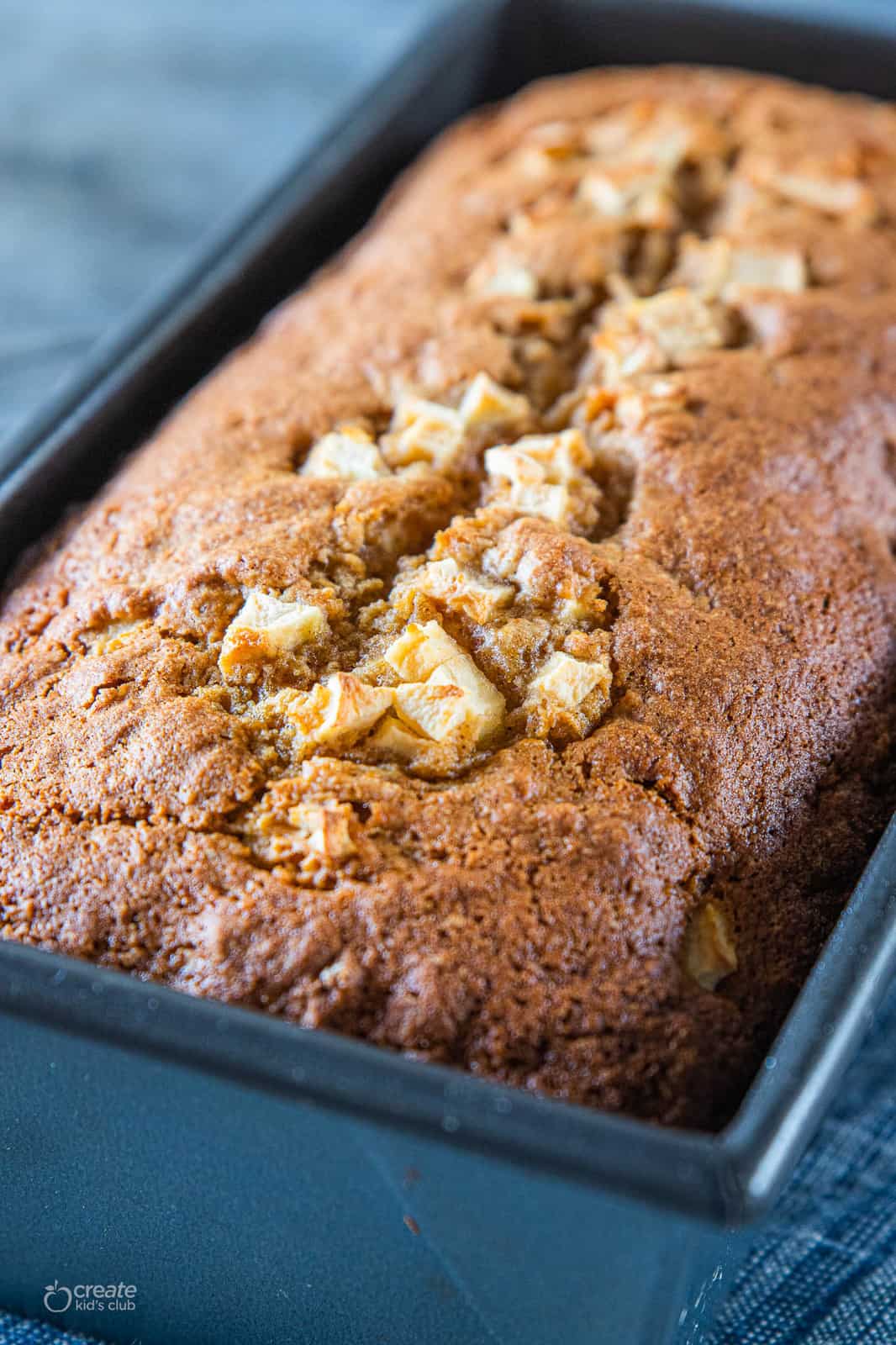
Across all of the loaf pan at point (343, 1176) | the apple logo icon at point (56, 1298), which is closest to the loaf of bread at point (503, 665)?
the loaf pan at point (343, 1176)

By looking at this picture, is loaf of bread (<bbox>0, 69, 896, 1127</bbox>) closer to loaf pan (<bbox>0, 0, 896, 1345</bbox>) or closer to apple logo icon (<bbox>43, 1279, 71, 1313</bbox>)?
loaf pan (<bbox>0, 0, 896, 1345</bbox>)

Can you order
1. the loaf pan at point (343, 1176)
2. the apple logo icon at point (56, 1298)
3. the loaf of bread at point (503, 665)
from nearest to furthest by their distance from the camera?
the loaf pan at point (343, 1176) → the loaf of bread at point (503, 665) → the apple logo icon at point (56, 1298)

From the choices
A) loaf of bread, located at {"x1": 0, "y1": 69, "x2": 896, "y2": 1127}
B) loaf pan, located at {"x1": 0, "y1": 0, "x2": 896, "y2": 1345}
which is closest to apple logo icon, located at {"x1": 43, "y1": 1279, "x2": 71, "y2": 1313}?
loaf pan, located at {"x1": 0, "y1": 0, "x2": 896, "y2": 1345}

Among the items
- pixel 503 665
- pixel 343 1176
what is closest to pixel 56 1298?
pixel 343 1176

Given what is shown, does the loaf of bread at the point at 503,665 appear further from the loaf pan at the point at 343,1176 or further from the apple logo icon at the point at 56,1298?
the apple logo icon at the point at 56,1298

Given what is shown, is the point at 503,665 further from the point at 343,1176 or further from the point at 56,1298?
the point at 56,1298

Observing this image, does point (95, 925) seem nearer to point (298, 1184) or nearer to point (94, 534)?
point (298, 1184)

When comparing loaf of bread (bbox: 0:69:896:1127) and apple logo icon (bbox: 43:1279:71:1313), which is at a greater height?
loaf of bread (bbox: 0:69:896:1127)
